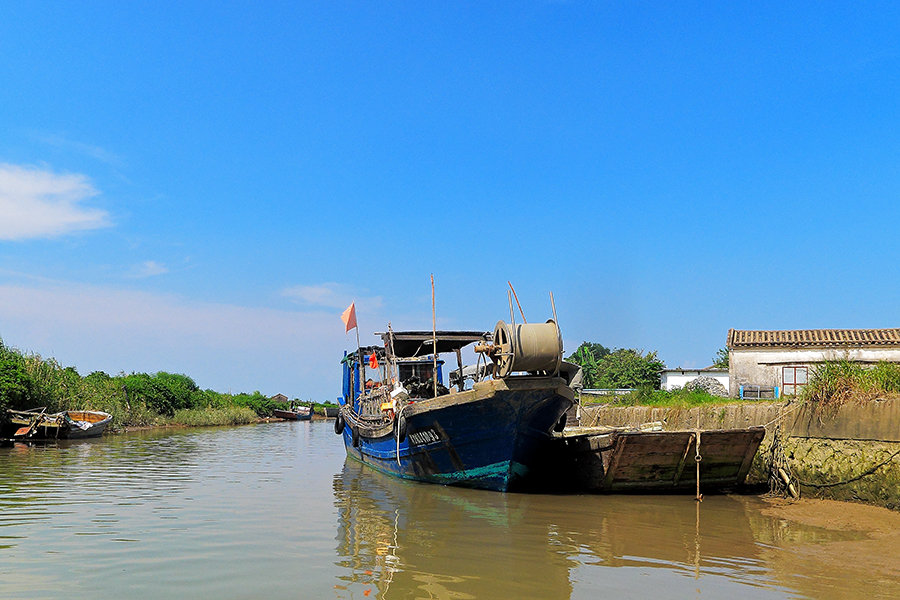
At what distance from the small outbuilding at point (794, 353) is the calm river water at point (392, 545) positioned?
50.0ft

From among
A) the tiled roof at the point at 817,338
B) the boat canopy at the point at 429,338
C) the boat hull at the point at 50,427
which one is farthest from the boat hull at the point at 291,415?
the boat canopy at the point at 429,338

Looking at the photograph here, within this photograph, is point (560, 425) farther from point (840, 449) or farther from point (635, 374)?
point (635, 374)

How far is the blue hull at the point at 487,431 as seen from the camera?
10.6 m

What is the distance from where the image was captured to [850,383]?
1082 cm

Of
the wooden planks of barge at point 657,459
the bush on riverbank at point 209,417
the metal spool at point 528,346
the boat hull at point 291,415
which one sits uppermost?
the metal spool at point 528,346

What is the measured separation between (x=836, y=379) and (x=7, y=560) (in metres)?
11.5

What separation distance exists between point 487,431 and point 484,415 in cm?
33

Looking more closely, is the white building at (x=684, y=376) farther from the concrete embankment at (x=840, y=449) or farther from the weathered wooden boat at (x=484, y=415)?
the weathered wooden boat at (x=484, y=415)

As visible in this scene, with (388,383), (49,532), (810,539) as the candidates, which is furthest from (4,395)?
(810,539)

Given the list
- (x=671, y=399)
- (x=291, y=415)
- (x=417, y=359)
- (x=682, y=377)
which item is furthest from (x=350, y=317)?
(x=291, y=415)

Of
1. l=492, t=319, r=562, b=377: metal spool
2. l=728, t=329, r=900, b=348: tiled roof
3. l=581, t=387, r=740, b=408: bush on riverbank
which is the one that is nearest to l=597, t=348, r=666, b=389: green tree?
l=728, t=329, r=900, b=348: tiled roof

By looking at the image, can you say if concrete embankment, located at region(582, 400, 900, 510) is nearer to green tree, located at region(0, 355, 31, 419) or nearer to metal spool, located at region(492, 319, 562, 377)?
metal spool, located at region(492, 319, 562, 377)

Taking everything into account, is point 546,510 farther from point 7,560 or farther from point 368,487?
point 7,560

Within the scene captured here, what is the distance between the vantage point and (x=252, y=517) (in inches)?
363
